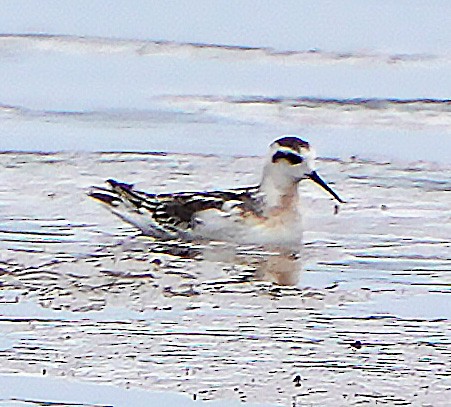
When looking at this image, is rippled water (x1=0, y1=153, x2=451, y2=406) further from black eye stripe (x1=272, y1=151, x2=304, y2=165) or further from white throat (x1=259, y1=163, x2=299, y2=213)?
black eye stripe (x1=272, y1=151, x2=304, y2=165)

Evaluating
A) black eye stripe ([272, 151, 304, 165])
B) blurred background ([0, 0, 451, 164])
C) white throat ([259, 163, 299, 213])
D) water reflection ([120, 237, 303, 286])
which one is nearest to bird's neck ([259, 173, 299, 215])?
white throat ([259, 163, 299, 213])

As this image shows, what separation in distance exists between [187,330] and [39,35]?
762 centimetres

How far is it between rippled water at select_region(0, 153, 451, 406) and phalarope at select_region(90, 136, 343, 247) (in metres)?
0.14

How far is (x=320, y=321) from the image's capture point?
8148mm

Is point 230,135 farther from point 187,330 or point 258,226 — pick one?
point 187,330

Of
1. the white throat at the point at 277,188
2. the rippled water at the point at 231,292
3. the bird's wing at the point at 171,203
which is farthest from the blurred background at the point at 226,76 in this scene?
the bird's wing at the point at 171,203

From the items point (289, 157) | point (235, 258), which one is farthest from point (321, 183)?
point (235, 258)

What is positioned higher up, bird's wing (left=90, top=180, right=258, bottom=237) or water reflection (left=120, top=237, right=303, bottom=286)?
bird's wing (left=90, top=180, right=258, bottom=237)

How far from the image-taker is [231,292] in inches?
345

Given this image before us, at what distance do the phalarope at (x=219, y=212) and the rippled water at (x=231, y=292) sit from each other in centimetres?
14

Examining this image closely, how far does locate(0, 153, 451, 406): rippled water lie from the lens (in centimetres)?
728

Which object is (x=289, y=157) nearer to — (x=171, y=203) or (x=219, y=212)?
(x=219, y=212)

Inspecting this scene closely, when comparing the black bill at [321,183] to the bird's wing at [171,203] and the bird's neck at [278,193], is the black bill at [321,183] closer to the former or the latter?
the bird's neck at [278,193]

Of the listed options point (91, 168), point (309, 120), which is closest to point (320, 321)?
point (91, 168)
